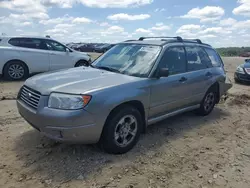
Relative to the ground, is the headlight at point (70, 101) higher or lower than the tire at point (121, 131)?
higher

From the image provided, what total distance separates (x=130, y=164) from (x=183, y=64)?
7.88 ft

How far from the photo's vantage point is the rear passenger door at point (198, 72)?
5.36 m

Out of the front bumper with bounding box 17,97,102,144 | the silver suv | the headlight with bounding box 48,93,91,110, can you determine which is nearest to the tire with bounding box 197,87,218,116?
the silver suv

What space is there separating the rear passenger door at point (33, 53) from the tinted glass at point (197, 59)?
6588 millimetres

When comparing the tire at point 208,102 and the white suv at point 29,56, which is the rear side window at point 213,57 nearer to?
the tire at point 208,102

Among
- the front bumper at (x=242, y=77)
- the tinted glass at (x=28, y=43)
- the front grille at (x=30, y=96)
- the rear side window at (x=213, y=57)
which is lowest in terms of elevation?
the front bumper at (x=242, y=77)

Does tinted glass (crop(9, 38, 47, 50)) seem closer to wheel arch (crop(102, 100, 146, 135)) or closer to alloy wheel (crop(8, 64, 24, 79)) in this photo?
alloy wheel (crop(8, 64, 24, 79))

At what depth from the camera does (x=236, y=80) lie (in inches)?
480

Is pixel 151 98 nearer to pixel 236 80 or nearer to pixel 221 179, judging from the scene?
pixel 221 179

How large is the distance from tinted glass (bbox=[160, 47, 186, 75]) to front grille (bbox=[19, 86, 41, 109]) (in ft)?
6.93

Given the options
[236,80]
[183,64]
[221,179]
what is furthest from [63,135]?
[236,80]

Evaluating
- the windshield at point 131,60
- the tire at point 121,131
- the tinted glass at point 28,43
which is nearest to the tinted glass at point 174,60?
the windshield at point 131,60

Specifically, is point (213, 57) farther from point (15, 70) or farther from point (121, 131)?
point (15, 70)

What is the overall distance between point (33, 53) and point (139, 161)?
7.72 metres
